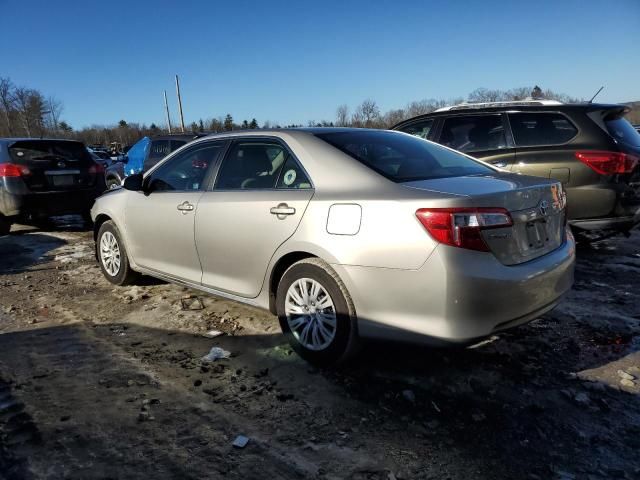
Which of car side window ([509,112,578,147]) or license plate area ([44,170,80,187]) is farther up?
car side window ([509,112,578,147])

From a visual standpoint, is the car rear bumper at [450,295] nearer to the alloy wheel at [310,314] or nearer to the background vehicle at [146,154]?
the alloy wheel at [310,314]

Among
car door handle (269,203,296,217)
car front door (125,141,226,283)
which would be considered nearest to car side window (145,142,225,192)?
car front door (125,141,226,283)

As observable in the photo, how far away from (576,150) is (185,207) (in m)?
4.17

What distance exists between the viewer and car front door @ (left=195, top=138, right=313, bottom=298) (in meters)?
3.30

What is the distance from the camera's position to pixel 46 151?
8117 millimetres

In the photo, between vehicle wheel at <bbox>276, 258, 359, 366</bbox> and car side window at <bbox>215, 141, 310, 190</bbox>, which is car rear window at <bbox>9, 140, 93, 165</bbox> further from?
vehicle wheel at <bbox>276, 258, 359, 366</bbox>

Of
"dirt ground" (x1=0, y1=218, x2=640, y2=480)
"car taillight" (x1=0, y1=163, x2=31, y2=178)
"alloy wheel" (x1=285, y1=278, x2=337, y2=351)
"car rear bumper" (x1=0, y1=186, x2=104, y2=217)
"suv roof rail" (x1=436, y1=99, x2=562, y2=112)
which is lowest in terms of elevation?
"dirt ground" (x1=0, y1=218, x2=640, y2=480)

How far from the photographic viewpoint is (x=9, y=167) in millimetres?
7590

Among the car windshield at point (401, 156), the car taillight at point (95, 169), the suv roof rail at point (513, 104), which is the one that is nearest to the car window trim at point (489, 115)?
Answer: the suv roof rail at point (513, 104)

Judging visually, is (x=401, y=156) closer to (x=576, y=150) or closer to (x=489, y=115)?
(x=576, y=150)

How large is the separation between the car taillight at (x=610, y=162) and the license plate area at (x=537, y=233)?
2.74 meters

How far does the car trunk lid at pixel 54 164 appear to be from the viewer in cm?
777

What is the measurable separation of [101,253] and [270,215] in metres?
2.93

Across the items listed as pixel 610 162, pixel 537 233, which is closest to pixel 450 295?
pixel 537 233
